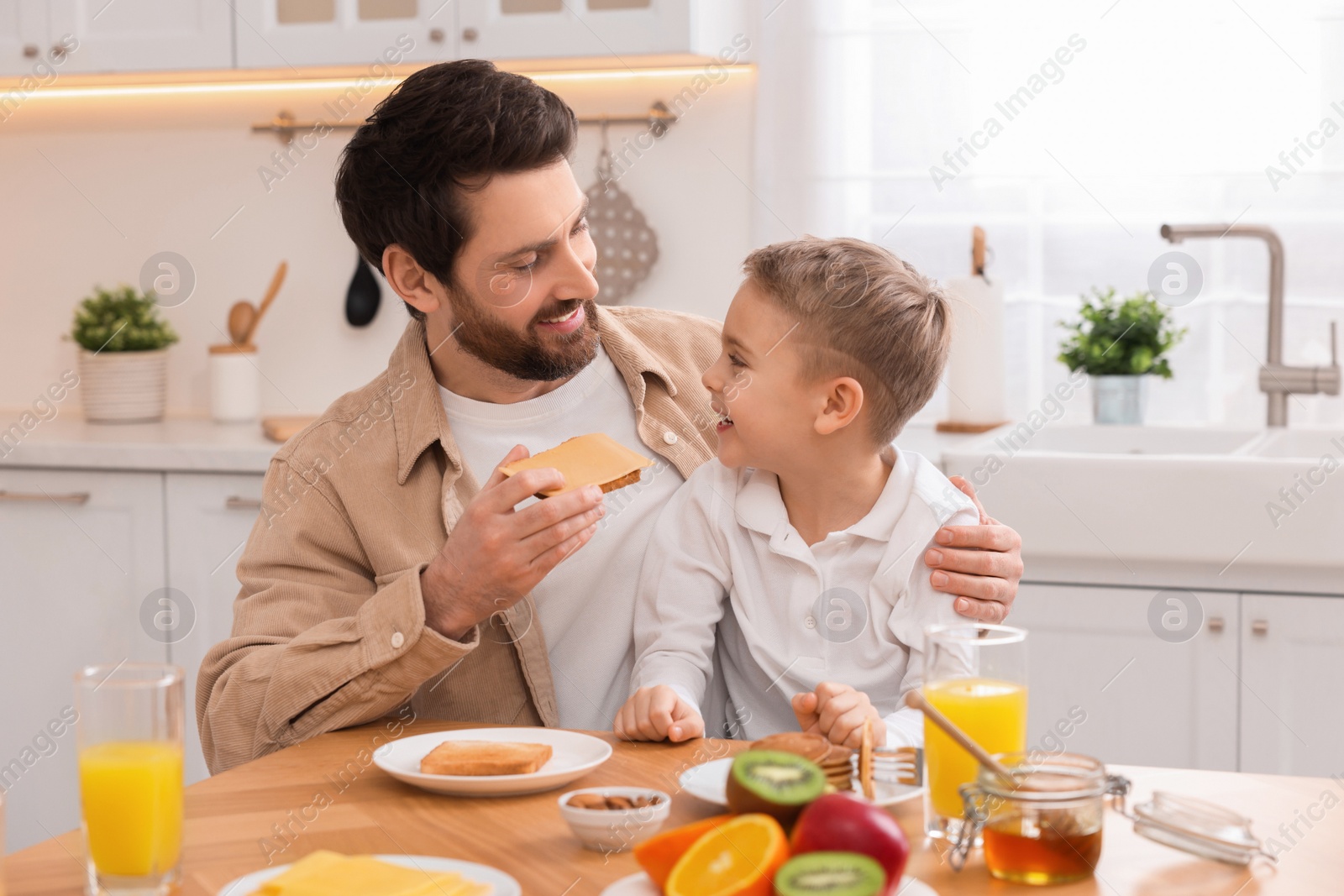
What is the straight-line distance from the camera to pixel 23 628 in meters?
2.87

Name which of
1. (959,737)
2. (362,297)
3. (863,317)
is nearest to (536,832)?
(959,737)

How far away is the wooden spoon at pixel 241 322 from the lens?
3291mm

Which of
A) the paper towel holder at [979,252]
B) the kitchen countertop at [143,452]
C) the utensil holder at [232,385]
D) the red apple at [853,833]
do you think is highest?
the paper towel holder at [979,252]

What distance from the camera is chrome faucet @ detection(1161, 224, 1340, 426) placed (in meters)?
2.59

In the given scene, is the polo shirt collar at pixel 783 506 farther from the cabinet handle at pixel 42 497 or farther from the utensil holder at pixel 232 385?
the utensil holder at pixel 232 385

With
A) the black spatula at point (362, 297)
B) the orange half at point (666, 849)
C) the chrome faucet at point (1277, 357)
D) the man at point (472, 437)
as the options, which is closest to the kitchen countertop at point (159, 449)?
the black spatula at point (362, 297)

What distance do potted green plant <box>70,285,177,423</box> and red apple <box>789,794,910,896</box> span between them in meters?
2.76

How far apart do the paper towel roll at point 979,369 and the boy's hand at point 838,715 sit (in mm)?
1686

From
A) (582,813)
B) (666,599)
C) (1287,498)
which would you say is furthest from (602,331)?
(1287,498)

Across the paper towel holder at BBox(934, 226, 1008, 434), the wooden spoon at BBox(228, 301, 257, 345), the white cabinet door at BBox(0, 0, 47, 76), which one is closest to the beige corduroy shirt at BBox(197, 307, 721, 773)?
the paper towel holder at BBox(934, 226, 1008, 434)

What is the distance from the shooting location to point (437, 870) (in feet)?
3.02

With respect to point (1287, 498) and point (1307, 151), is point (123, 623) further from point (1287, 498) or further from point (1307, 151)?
point (1307, 151)

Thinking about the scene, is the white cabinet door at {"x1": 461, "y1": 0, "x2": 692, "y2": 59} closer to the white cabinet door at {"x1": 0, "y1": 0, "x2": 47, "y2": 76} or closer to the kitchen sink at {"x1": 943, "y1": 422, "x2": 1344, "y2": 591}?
the white cabinet door at {"x1": 0, "y1": 0, "x2": 47, "y2": 76}

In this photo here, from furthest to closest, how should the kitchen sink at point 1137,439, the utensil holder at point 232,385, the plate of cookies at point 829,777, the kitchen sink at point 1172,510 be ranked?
the utensil holder at point 232,385, the kitchen sink at point 1137,439, the kitchen sink at point 1172,510, the plate of cookies at point 829,777
